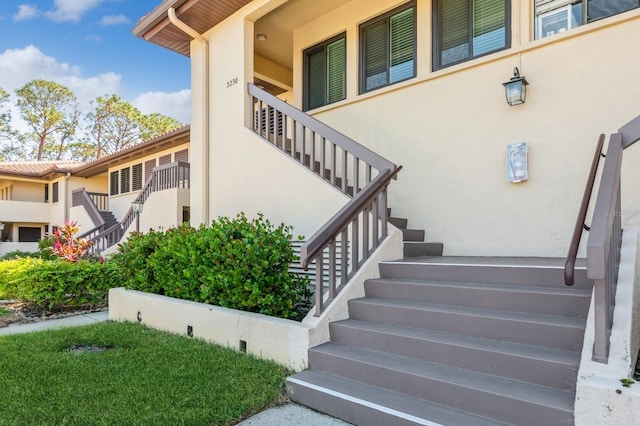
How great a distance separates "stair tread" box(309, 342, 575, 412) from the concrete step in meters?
1.05

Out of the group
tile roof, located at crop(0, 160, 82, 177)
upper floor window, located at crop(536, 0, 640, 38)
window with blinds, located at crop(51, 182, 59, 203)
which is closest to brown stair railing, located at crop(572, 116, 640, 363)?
upper floor window, located at crop(536, 0, 640, 38)

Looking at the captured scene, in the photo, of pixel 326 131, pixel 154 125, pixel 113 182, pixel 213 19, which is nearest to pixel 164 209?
pixel 213 19

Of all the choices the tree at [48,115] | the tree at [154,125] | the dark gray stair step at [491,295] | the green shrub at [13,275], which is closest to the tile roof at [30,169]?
the tree at [48,115]

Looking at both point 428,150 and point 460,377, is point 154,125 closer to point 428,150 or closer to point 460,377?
point 428,150

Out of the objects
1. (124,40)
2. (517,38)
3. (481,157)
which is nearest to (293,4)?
(517,38)

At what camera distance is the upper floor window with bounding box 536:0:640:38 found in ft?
15.3

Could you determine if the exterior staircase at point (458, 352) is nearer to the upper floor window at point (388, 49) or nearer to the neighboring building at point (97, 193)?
the upper floor window at point (388, 49)

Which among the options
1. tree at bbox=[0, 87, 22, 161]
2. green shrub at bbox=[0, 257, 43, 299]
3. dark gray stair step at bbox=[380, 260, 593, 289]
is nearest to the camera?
dark gray stair step at bbox=[380, 260, 593, 289]

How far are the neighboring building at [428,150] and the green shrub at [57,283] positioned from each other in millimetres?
2182

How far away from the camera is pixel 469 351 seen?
3.10 metres

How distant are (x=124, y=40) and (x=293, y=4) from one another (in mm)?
21018

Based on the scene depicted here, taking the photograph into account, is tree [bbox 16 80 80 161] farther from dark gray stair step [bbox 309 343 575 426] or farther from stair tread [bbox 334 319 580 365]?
dark gray stair step [bbox 309 343 575 426]

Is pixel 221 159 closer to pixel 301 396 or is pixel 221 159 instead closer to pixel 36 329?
pixel 36 329

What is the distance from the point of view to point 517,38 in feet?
17.4
